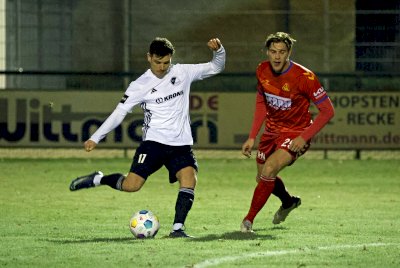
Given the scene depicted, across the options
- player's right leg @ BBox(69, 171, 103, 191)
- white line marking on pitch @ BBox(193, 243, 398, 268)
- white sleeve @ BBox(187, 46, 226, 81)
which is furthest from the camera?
player's right leg @ BBox(69, 171, 103, 191)

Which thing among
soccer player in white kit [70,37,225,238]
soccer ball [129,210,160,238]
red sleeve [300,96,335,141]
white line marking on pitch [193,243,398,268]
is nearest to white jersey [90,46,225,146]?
soccer player in white kit [70,37,225,238]

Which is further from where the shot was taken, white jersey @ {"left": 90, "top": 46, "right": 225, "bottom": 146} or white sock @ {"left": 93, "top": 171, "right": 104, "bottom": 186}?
white sock @ {"left": 93, "top": 171, "right": 104, "bottom": 186}

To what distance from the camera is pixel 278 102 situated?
11805mm

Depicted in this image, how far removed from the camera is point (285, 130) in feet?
39.1

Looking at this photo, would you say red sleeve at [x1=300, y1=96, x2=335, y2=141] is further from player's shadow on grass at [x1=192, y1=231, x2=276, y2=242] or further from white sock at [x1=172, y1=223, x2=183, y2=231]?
white sock at [x1=172, y1=223, x2=183, y2=231]

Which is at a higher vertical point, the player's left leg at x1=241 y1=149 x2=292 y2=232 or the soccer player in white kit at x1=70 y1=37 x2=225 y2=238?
the soccer player in white kit at x1=70 y1=37 x2=225 y2=238

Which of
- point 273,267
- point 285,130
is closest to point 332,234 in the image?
point 285,130

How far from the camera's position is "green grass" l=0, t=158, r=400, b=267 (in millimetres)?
9711

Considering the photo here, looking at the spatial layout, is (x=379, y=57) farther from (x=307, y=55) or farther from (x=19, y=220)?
(x=19, y=220)

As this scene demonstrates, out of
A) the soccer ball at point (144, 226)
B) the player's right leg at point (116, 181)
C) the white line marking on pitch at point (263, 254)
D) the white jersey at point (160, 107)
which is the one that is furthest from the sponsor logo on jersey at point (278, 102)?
the white line marking on pitch at point (263, 254)

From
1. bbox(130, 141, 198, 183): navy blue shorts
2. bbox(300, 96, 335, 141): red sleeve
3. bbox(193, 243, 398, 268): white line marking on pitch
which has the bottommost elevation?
bbox(193, 243, 398, 268): white line marking on pitch

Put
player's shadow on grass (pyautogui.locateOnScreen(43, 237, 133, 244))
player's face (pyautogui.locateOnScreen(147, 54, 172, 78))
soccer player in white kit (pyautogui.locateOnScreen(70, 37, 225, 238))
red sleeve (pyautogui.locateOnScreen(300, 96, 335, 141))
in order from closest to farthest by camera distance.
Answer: player's shadow on grass (pyautogui.locateOnScreen(43, 237, 133, 244))
player's face (pyautogui.locateOnScreen(147, 54, 172, 78))
soccer player in white kit (pyautogui.locateOnScreen(70, 37, 225, 238))
red sleeve (pyautogui.locateOnScreen(300, 96, 335, 141))

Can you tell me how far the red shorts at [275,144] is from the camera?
11755 mm

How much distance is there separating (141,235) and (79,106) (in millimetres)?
11132
